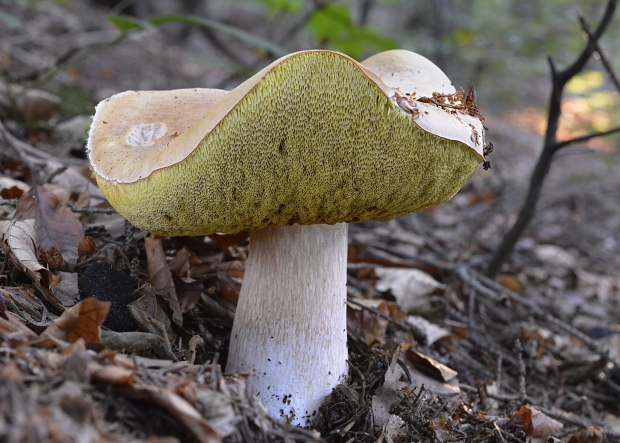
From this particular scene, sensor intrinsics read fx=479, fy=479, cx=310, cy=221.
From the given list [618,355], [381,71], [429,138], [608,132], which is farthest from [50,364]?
[618,355]

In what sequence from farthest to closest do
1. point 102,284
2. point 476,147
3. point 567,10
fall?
1. point 567,10
2. point 102,284
3. point 476,147

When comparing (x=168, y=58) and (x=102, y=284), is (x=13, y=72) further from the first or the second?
(x=168, y=58)

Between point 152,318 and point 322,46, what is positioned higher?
point 322,46

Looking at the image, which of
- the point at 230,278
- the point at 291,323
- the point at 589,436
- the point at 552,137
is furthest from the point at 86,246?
the point at 552,137

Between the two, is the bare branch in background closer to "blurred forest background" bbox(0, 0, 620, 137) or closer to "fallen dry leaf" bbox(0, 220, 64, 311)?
"blurred forest background" bbox(0, 0, 620, 137)

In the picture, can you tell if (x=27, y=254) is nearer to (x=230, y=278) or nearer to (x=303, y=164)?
(x=230, y=278)

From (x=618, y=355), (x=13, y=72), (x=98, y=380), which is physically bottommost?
(x=618, y=355)
